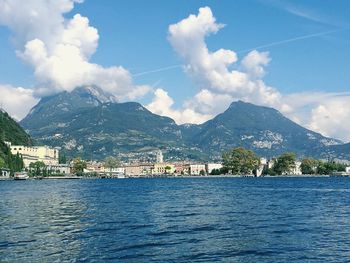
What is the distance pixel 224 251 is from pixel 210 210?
27.0m

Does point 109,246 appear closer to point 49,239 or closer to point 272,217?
point 49,239

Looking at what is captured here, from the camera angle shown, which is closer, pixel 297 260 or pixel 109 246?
pixel 297 260

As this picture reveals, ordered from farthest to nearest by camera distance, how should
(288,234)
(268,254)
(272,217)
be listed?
(272,217) → (288,234) → (268,254)

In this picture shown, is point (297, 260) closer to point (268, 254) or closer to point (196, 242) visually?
point (268, 254)

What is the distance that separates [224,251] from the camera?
3052 centimetres

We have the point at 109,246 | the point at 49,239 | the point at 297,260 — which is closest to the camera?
the point at 297,260

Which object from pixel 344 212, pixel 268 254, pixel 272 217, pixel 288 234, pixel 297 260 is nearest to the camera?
pixel 297 260

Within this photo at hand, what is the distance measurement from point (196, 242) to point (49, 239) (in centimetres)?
1064

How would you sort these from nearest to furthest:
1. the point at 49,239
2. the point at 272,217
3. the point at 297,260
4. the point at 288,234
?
1. the point at 297,260
2. the point at 49,239
3. the point at 288,234
4. the point at 272,217

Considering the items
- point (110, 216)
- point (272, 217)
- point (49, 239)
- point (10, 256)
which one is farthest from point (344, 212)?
point (10, 256)

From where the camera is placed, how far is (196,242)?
33.6 metres

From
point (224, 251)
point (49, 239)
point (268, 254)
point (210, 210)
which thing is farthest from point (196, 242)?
point (210, 210)

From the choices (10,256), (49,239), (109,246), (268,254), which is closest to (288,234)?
(268,254)

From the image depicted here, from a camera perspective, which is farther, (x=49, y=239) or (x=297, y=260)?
(x=49, y=239)
